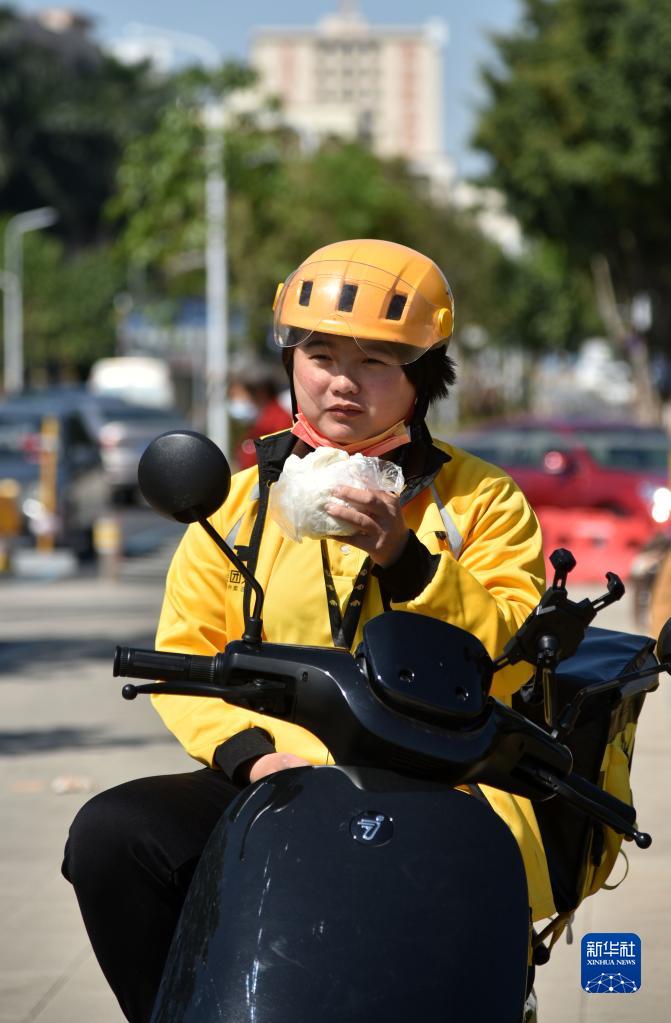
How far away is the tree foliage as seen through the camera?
32312 millimetres

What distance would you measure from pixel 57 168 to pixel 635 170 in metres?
61.0

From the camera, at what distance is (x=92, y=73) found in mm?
95125

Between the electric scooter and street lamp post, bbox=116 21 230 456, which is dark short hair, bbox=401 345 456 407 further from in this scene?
street lamp post, bbox=116 21 230 456

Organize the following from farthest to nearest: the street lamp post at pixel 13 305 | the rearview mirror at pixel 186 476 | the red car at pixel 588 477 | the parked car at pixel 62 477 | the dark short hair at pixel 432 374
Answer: the street lamp post at pixel 13 305 < the parked car at pixel 62 477 < the red car at pixel 588 477 < the dark short hair at pixel 432 374 < the rearview mirror at pixel 186 476

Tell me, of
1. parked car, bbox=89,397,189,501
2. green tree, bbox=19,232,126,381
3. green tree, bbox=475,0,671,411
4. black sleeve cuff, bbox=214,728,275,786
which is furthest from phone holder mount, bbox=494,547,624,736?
green tree, bbox=19,232,126,381

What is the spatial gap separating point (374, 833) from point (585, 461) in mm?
18003

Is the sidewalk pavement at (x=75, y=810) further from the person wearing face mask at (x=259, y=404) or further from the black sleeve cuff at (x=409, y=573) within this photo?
the person wearing face mask at (x=259, y=404)

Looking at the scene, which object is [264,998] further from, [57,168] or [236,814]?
[57,168]

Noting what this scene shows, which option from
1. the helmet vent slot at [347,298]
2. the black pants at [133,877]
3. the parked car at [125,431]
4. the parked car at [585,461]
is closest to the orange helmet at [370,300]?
the helmet vent slot at [347,298]

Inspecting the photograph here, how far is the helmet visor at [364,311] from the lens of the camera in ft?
9.32

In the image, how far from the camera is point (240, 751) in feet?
8.90

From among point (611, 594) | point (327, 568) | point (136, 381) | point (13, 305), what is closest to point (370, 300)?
point (327, 568)

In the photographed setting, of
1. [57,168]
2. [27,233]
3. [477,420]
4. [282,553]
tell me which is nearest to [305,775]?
[282,553]

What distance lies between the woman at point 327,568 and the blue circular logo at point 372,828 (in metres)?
0.40
